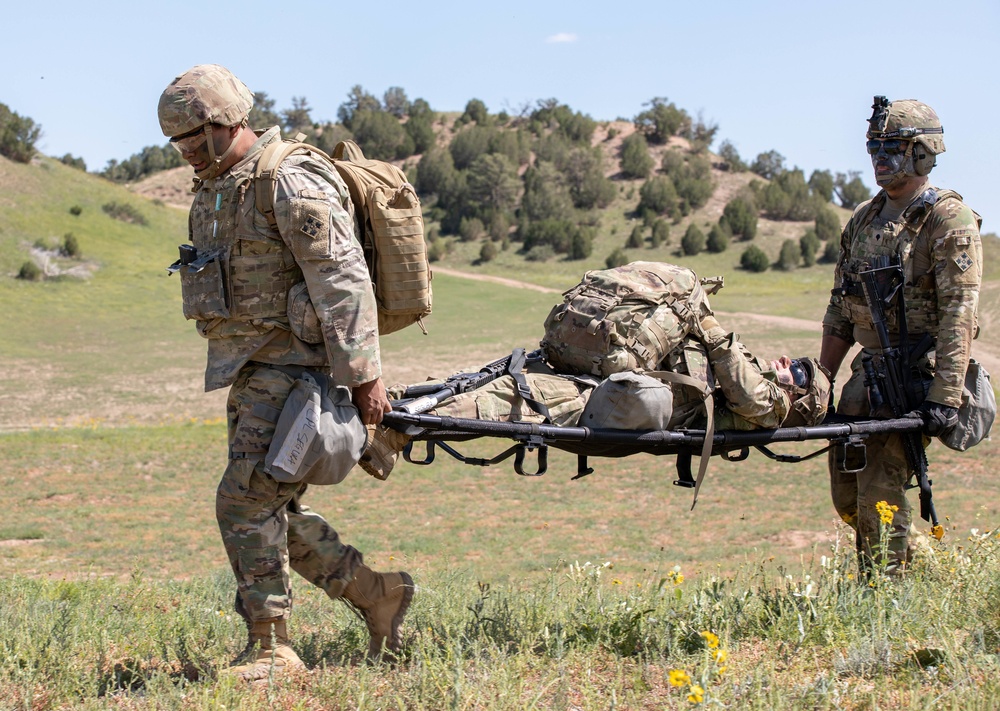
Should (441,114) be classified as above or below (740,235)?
above

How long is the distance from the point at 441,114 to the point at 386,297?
8360cm

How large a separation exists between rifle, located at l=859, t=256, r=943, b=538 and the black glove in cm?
10

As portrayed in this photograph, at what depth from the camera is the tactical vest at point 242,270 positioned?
4.00 m

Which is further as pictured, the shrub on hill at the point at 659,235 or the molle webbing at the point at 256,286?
the shrub on hill at the point at 659,235

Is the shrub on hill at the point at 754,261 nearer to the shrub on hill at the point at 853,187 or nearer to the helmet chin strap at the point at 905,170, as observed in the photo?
the shrub on hill at the point at 853,187

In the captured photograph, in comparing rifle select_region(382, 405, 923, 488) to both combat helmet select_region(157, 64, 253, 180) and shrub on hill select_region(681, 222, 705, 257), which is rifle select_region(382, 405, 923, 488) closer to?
combat helmet select_region(157, 64, 253, 180)

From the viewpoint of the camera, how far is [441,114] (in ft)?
280

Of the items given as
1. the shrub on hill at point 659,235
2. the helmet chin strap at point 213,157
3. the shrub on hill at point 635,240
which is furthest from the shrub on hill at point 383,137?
the helmet chin strap at point 213,157

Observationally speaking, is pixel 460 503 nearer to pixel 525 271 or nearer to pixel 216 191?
pixel 216 191

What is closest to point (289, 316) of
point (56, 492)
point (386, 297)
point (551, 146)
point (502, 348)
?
point (386, 297)

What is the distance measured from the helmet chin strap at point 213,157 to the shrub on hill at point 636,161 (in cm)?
6609

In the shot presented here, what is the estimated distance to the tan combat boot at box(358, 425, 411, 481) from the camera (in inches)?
171

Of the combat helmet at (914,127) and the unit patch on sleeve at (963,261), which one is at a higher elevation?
the combat helmet at (914,127)

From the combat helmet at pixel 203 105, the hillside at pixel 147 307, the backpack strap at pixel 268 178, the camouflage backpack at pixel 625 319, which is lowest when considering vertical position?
→ the hillside at pixel 147 307
